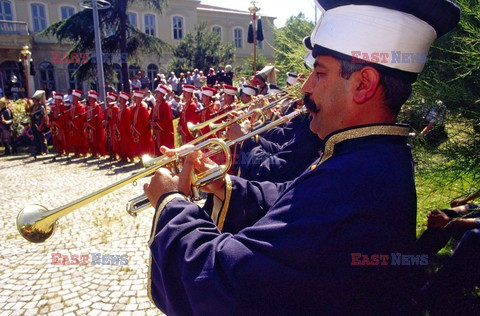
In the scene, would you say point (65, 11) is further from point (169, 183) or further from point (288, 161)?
point (169, 183)

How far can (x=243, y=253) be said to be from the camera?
4.16 ft

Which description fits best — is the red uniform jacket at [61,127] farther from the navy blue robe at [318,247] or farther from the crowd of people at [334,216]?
the navy blue robe at [318,247]

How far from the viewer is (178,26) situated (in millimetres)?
38125

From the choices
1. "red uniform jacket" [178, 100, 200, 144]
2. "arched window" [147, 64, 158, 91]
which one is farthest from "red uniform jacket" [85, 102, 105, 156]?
"arched window" [147, 64, 158, 91]

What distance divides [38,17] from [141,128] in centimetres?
3028

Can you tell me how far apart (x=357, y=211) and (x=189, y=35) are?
105 ft

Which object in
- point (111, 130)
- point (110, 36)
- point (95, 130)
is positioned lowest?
A: point (95, 130)

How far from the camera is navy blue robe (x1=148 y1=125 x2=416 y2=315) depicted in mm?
1185

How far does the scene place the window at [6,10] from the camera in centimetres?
3114

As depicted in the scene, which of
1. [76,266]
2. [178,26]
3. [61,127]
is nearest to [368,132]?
[76,266]

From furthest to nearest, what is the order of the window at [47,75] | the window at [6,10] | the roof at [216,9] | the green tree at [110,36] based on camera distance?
the roof at [216,9] < the window at [47,75] < the window at [6,10] < the green tree at [110,36]

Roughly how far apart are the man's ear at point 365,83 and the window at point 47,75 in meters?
36.6

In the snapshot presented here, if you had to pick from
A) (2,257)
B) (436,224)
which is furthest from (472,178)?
(2,257)

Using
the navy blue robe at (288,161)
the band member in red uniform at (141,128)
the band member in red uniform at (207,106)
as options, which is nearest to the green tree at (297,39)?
the navy blue robe at (288,161)
